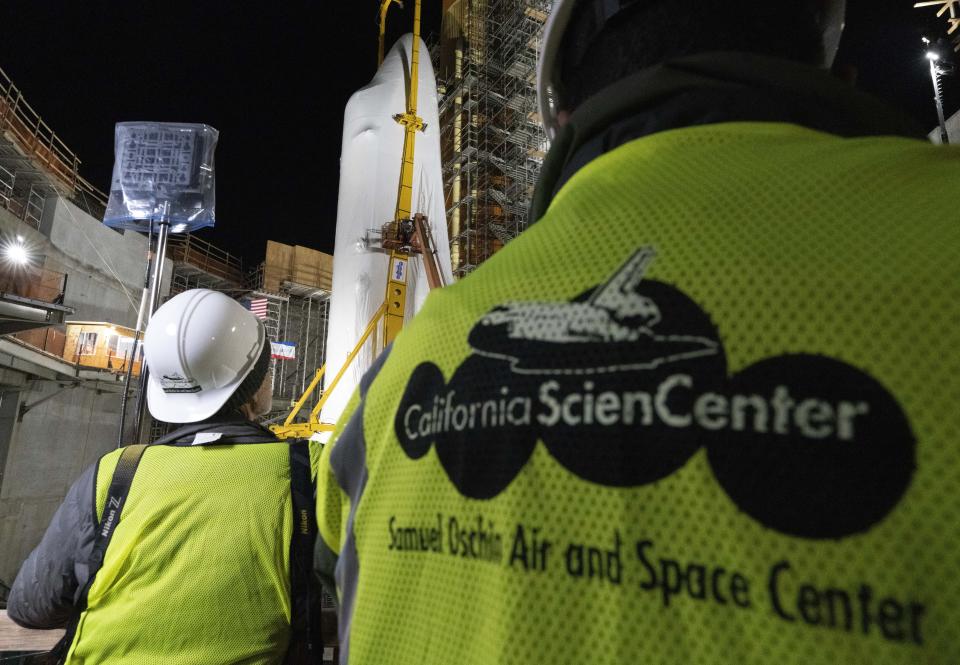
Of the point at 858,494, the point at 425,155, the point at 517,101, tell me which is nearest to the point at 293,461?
the point at 858,494

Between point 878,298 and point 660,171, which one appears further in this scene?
point 660,171

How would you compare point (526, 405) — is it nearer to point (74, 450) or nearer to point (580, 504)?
point (580, 504)

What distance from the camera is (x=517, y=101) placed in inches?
803

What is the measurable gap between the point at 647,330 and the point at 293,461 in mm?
1688

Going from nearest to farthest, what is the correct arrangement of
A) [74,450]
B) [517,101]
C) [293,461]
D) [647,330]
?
1. [647,330]
2. [293,461]
3. [74,450]
4. [517,101]

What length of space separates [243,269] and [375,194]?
1464cm

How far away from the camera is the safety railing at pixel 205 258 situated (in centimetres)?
2164

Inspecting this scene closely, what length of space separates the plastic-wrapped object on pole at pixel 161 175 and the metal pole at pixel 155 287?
0.13 ft

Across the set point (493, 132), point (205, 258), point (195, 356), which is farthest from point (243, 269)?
point (195, 356)

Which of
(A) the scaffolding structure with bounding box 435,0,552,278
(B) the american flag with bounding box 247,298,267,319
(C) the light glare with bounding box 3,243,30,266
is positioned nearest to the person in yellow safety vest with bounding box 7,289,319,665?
(C) the light glare with bounding box 3,243,30,266

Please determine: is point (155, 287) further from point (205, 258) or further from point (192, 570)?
point (205, 258)

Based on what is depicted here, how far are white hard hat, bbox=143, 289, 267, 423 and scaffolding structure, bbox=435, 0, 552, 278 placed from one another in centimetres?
1727

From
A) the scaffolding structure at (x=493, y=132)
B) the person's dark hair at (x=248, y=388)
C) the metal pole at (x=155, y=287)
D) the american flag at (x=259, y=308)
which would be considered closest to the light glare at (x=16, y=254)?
the metal pole at (x=155, y=287)

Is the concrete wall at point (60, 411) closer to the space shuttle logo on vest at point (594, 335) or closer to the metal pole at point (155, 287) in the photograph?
the metal pole at point (155, 287)
